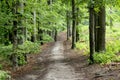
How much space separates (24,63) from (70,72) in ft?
18.8

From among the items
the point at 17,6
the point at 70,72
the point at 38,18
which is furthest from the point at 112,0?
the point at 38,18

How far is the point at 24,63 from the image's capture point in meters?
19.8

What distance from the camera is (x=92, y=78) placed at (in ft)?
42.6

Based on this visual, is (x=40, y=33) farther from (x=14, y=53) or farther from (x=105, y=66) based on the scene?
(x=105, y=66)

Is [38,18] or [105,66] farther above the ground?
[38,18]

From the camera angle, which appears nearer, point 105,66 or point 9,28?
point 105,66

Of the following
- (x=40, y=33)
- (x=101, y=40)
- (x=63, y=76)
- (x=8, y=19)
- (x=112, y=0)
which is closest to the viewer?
(x=63, y=76)

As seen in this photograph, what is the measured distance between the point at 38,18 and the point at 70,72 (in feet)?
61.0

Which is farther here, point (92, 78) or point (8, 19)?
point (8, 19)

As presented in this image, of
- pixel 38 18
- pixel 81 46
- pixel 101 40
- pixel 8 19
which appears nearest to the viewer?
pixel 8 19

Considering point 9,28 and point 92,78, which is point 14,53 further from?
point 92,78

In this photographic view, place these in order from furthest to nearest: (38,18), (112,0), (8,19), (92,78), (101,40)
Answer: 1. (38,18)
2. (101,40)
3. (8,19)
4. (112,0)
5. (92,78)

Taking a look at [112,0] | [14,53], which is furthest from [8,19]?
[112,0]

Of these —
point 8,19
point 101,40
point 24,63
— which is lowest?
point 24,63
